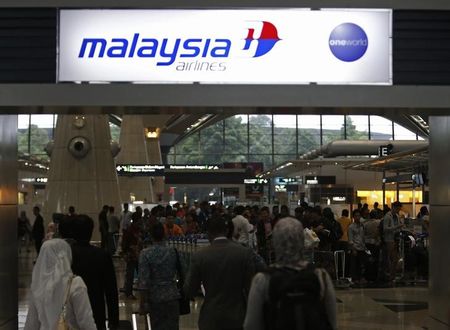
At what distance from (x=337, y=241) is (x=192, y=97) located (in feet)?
29.5

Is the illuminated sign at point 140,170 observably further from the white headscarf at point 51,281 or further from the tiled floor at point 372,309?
the white headscarf at point 51,281

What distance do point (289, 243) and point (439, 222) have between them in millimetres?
6382

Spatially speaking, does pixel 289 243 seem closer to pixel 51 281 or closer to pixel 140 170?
pixel 51 281

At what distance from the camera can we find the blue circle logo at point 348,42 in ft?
27.1

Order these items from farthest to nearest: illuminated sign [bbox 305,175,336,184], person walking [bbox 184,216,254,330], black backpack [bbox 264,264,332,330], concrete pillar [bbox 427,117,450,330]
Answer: illuminated sign [bbox 305,175,336,184]
concrete pillar [bbox 427,117,450,330]
person walking [bbox 184,216,254,330]
black backpack [bbox 264,264,332,330]

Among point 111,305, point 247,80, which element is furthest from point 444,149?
point 111,305

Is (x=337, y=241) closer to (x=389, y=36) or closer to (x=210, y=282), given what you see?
(x=389, y=36)

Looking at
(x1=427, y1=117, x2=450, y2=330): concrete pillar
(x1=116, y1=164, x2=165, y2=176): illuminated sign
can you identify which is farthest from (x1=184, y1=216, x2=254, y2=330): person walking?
(x1=116, y1=164, x2=165, y2=176): illuminated sign

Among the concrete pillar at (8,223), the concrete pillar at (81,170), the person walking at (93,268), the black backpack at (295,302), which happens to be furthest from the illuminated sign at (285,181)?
the black backpack at (295,302)

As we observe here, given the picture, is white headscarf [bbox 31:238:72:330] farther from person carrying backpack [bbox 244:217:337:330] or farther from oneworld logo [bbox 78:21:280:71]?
oneworld logo [bbox 78:21:280:71]

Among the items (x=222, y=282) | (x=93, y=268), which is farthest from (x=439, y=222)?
(x=93, y=268)

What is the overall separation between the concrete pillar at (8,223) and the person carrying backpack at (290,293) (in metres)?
5.55

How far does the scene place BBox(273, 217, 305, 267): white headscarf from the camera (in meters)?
4.09

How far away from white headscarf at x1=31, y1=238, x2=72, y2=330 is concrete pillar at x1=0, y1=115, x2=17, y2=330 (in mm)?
4191
